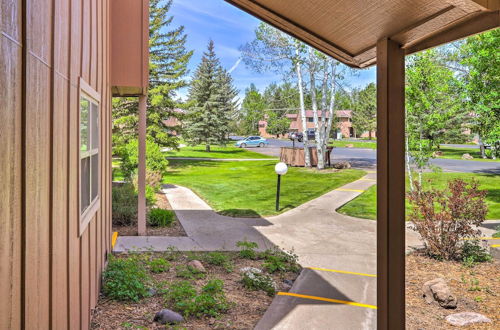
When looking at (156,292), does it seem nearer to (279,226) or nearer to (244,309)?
(244,309)

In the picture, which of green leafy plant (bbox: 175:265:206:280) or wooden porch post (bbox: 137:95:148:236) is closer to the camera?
green leafy plant (bbox: 175:265:206:280)

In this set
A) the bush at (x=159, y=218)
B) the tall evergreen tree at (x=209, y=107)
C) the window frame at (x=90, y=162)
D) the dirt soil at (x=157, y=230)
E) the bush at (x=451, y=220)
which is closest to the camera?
the window frame at (x=90, y=162)

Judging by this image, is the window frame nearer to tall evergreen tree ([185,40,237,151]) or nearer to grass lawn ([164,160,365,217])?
grass lawn ([164,160,365,217])

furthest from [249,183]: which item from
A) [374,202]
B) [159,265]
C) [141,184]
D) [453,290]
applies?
[453,290]

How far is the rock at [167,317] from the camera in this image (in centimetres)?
382

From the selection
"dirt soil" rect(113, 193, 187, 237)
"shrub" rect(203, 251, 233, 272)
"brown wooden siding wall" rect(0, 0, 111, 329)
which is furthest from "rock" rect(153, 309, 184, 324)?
"dirt soil" rect(113, 193, 187, 237)

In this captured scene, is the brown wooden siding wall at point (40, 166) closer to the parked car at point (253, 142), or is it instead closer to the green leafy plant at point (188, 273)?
the green leafy plant at point (188, 273)

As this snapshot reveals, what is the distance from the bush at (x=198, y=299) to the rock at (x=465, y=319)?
7.24 ft

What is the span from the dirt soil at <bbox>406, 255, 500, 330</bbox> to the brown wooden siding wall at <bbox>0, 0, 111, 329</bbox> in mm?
3163

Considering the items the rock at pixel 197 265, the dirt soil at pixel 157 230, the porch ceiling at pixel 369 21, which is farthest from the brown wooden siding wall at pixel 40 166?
the dirt soil at pixel 157 230

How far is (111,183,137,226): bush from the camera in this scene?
818 cm

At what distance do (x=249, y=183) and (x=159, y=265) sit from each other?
12844 millimetres

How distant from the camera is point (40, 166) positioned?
1.84 metres

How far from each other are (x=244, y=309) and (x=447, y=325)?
1.96 meters
